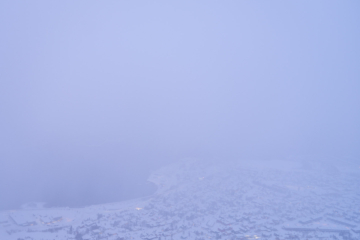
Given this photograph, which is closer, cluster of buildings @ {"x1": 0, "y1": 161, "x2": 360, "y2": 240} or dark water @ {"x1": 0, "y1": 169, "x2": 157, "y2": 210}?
cluster of buildings @ {"x1": 0, "y1": 161, "x2": 360, "y2": 240}

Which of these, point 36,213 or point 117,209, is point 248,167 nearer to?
point 117,209

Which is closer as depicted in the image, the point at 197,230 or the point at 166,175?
the point at 197,230

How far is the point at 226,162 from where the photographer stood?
15156 millimetres

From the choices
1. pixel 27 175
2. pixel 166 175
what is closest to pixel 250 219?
pixel 166 175

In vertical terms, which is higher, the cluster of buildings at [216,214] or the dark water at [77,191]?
the dark water at [77,191]

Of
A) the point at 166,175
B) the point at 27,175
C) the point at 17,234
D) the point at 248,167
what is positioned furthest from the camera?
the point at 248,167

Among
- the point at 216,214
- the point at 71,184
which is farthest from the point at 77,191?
the point at 216,214

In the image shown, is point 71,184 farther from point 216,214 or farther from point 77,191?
point 216,214

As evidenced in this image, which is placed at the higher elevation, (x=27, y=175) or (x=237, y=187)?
(x=27, y=175)

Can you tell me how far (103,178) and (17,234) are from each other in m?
5.75

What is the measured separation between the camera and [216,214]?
26.0ft

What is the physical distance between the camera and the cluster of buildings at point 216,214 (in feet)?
21.7

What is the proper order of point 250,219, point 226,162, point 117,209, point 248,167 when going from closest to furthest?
point 250,219 → point 117,209 → point 248,167 → point 226,162

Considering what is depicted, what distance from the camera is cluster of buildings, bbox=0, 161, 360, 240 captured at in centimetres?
661
